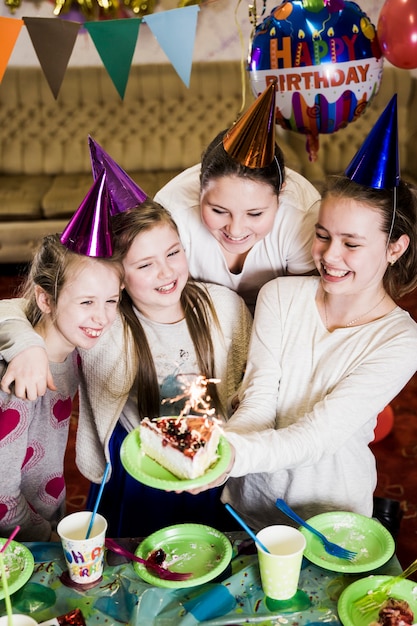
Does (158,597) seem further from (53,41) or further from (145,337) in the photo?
(53,41)

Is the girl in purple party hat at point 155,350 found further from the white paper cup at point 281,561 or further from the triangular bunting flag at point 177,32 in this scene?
the white paper cup at point 281,561

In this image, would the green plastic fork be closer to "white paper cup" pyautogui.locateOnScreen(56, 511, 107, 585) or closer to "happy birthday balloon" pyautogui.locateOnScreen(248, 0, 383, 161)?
"white paper cup" pyautogui.locateOnScreen(56, 511, 107, 585)

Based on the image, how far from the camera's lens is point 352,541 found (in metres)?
1.64

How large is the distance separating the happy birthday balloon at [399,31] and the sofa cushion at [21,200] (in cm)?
337

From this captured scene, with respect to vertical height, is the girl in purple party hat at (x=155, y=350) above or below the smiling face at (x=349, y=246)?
below

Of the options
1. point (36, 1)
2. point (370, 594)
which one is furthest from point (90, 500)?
point (36, 1)

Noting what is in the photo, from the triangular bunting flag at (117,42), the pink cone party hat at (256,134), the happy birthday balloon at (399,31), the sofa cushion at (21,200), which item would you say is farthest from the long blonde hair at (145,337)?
the sofa cushion at (21,200)

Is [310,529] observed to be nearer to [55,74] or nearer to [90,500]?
[90,500]

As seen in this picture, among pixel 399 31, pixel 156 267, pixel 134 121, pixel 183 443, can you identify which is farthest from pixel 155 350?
pixel 134 121

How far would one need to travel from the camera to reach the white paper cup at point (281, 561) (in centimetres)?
143

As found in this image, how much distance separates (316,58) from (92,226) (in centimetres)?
97

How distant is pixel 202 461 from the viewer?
1.54 meters

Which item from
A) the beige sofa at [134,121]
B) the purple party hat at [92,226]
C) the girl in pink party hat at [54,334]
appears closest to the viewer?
the purple party hat at [92,226]

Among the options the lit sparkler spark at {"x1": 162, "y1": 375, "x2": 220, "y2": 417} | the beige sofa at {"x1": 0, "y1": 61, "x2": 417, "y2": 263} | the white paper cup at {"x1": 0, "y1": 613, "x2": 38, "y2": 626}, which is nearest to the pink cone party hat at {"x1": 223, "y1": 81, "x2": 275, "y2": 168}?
the lit sparkler spark at {"x1": 162, "y1": 375, "x2": 220, "y2": 417}
